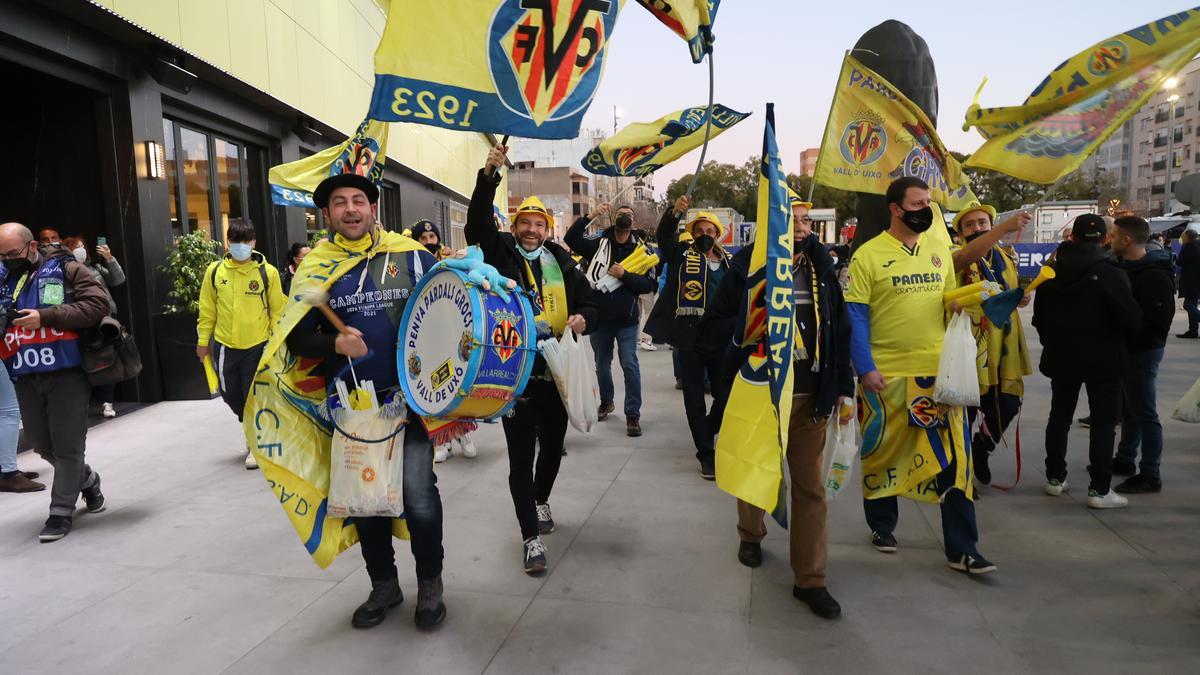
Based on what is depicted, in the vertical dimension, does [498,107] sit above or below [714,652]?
above

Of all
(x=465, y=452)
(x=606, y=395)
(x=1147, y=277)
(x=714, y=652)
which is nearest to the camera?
(x=714, y=652)

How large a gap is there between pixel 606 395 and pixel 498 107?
489cm

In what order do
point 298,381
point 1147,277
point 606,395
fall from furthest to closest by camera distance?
point 606,395, point 1147,277, point 298,381

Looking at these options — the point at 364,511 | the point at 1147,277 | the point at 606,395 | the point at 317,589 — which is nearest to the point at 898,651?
the point at 364,511

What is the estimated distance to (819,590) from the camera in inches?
141

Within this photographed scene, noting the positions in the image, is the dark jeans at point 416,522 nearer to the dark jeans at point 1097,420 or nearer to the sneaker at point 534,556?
the sneaker at point 534,556

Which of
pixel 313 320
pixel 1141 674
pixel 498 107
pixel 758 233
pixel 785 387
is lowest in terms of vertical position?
pixel 1141 674

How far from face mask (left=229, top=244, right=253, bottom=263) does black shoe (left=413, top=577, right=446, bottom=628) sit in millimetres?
4093

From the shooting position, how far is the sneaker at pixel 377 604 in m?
3.46

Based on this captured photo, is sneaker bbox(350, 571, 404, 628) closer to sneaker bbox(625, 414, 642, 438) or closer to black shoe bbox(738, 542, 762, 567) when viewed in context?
black shoe bbox(738, 542, 762, 567)

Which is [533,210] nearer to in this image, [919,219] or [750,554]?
[919,219]

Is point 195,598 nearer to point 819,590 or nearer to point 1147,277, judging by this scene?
point 819,590

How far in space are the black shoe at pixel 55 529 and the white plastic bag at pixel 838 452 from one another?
4.66 metres

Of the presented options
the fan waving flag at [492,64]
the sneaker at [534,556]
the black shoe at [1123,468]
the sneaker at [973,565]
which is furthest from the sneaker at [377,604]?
the black shoe at [1123,468]
